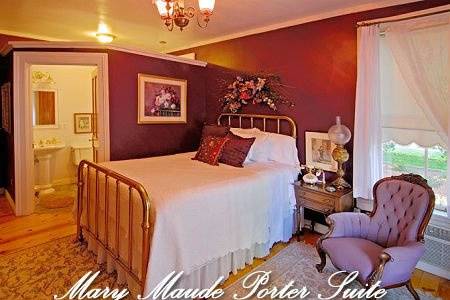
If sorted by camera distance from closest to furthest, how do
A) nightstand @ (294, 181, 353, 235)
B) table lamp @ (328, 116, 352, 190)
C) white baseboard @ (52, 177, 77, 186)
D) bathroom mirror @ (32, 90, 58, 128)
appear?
nightstand @ (294, 181, 353, 235)
table lamp @ (328, 116, 352, 190)
bathroom mirror @ (32, 90, 58, 128)
white baseboard @ (52, 177, 77, 186)

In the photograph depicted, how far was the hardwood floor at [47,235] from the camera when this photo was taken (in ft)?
8.59

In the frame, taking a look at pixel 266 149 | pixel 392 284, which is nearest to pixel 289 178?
pixel 266 149

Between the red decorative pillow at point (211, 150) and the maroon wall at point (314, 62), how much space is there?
938 mm

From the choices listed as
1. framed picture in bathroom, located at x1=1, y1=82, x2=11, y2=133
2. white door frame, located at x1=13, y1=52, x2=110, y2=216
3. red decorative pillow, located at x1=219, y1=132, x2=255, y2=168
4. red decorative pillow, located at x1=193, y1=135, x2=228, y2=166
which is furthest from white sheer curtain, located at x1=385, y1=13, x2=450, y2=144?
framed picture in bathroom, located at x1=1, y1=82, x2=11, y2=133

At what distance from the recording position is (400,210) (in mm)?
2479

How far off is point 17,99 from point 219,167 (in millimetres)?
2799

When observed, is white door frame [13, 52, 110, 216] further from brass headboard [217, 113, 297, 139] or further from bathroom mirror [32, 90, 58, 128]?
brass headboard [217, 113, 297, 139]

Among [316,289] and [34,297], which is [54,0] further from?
[316,289]

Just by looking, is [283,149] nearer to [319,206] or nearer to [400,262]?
[319,206]

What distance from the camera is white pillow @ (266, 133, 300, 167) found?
363 cm

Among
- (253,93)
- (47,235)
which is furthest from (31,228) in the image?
(253,93)

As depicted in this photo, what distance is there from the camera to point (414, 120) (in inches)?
113

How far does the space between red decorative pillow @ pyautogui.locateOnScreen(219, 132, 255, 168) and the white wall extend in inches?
137

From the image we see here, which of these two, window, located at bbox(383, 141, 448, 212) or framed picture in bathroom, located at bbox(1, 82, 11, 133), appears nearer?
window, located at bbox(383, 141, 448, 212)
